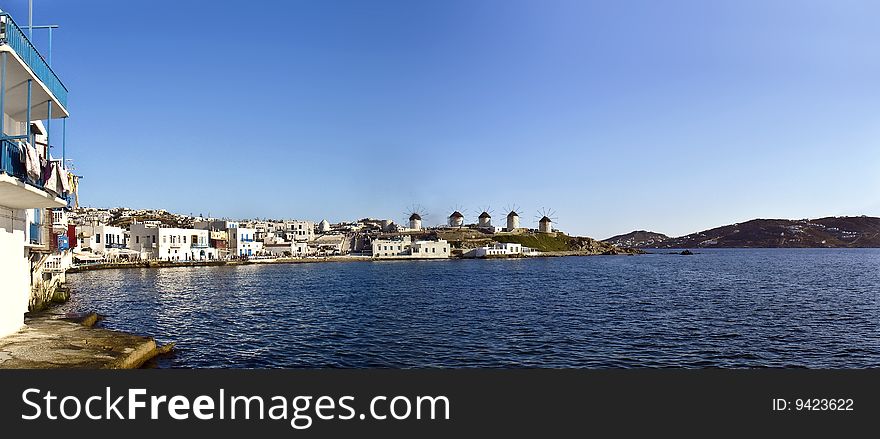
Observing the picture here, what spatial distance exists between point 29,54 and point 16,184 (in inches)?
205

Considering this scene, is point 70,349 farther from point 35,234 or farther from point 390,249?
point 390,249

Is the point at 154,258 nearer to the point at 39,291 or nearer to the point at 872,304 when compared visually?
the point at 39,291

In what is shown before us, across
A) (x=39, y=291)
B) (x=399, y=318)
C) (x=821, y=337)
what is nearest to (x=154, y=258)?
(x=39, y=291)

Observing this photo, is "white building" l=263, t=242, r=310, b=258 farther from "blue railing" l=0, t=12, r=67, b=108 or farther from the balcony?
the balcony

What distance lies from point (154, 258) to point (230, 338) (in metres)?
109

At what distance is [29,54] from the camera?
67.5 ft

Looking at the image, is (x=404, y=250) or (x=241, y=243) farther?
(x=404, y=250)

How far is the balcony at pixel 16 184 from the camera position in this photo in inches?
728

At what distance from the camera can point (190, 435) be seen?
11.3m

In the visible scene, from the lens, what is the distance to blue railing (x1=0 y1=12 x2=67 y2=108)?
1867 cm

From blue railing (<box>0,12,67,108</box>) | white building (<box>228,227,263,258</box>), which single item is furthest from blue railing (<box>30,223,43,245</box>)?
white building (<box>228,227,263,258</box>)

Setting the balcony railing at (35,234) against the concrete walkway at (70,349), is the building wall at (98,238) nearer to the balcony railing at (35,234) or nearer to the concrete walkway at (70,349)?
the balcony railing at (35,234)

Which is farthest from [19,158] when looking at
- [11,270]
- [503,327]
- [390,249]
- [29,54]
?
[390,249]

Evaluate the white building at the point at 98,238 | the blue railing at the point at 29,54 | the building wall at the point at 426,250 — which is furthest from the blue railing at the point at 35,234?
the building wall at the point at 426,250
